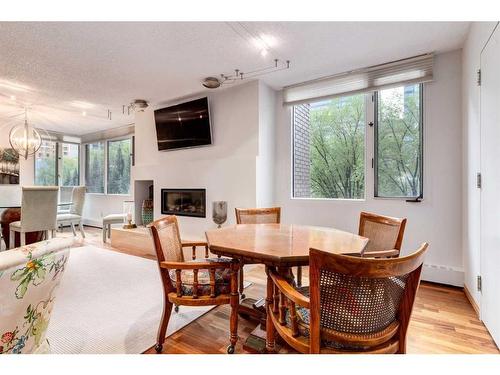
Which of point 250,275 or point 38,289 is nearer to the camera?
point 38,289

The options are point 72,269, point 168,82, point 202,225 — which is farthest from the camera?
point 202,225

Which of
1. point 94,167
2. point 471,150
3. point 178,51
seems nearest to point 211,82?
point 178,51

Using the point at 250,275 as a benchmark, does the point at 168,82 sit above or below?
above

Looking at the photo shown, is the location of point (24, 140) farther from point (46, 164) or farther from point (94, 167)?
point (94, 167)

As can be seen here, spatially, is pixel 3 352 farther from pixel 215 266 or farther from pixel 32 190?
pixel 32 190

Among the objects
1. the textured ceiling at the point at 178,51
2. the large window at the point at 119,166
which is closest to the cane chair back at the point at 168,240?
the textured ceiling at the point at 178,51

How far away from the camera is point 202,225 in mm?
3771

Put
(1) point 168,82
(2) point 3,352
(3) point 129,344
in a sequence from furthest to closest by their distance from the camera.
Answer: (1) point 168,82, (3) point 129,344, (2) point 3,352

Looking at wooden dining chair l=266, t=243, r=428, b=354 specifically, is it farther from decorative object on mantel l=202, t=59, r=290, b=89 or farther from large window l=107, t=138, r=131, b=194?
large window l=107, t=138, r=131, b=194
